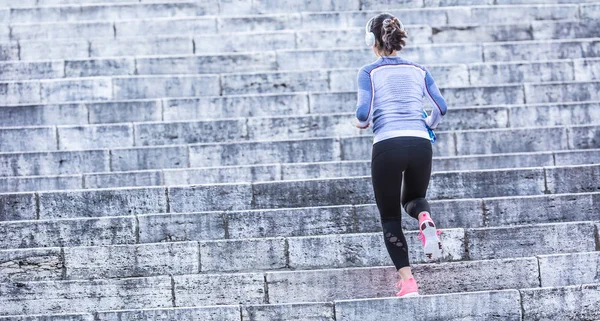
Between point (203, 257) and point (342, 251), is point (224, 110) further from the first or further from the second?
point (342, 251)

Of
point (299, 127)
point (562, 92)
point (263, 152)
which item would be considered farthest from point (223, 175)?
point (562, 92)

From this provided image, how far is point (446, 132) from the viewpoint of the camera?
944 centimetres

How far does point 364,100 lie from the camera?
20.5ft

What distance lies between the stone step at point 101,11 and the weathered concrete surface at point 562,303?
7.34 m

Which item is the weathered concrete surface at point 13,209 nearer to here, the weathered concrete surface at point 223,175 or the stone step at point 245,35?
the weathered concrete surface at point 223,175

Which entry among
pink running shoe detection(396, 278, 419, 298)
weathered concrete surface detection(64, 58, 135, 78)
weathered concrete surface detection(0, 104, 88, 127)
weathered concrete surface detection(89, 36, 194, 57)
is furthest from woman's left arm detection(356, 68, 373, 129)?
weathered concrete surface detection(89, 36, 194, 57)

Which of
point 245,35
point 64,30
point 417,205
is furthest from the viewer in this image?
point 64,30

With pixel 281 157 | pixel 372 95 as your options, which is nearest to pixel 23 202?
pixel 281 157

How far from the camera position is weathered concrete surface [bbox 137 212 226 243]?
301 inches

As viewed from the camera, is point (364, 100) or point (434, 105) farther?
point (434, 105)

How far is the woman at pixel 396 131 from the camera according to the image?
243 inches

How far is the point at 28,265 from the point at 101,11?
233 inches

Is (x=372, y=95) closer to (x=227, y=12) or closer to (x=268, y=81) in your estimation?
(x=268, y=81)

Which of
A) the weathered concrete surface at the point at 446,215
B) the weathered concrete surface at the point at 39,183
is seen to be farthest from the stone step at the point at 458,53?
the weathered concrete surface at the point at 446,215
